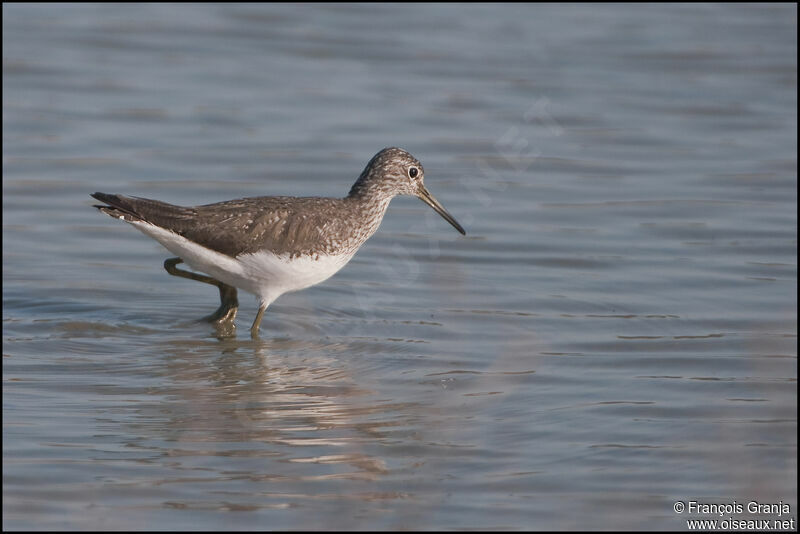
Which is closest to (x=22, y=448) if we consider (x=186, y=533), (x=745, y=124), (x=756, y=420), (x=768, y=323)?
(x=186, y=533)

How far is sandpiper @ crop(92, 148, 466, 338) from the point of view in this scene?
28.9 ft

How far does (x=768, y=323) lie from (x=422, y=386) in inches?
110

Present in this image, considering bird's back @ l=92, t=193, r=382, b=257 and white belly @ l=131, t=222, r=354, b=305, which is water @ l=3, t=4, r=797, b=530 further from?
bird's back @ l=92, t=193, r=382, b=257

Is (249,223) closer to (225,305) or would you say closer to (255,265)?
(255,265)

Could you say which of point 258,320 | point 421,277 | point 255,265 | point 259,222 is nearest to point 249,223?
A: point 259,222

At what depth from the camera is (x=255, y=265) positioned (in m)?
8.88

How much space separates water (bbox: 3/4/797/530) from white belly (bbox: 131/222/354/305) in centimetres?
41

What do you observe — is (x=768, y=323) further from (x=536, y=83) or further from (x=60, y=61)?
(x=60, y=61)

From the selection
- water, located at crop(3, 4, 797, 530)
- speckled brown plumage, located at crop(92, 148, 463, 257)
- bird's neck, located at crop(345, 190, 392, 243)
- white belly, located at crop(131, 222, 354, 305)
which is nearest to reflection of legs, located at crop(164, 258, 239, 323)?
water, located at crop(3, 4, 797, 530)

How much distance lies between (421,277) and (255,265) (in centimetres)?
188

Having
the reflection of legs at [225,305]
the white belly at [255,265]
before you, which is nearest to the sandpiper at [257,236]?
the white belly at [255,265]

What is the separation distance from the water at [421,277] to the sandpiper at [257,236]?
1.51ft

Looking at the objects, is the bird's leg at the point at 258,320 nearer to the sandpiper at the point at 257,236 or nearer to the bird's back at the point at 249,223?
the sandpiper at the point at 257,236

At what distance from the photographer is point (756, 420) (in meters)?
7.38
